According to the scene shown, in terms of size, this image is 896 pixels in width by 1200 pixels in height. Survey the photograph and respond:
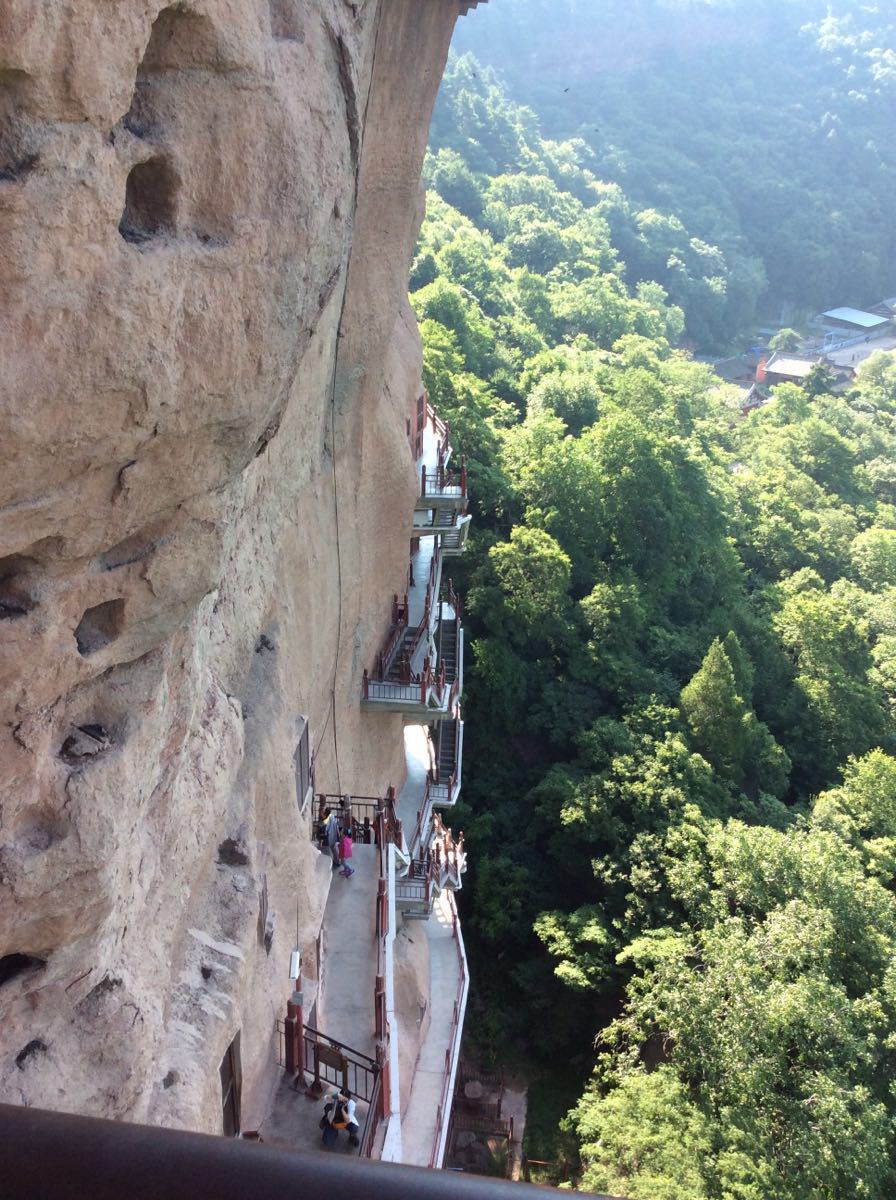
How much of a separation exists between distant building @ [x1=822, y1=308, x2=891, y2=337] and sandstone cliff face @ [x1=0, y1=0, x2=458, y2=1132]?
324 feet

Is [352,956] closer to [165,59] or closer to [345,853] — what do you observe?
[345,853]

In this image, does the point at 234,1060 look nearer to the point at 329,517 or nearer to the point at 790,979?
the point at 329,517

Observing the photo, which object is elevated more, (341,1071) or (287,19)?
(287,19)

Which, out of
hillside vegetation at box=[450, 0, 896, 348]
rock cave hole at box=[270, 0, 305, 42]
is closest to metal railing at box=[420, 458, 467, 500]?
rock cave hole at box=[270, 0, 305, 42]

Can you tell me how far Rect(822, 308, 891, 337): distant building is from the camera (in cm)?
9650

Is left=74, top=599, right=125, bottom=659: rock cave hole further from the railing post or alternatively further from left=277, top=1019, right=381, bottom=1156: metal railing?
the railing post

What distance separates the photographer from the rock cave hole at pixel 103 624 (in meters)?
6.28

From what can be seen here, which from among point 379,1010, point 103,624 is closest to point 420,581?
point 379,1010

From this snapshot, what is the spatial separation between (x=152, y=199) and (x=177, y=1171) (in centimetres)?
503

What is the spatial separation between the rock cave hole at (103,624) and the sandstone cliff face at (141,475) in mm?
14

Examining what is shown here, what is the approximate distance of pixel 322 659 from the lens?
14.5 metres

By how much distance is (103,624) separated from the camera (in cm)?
635

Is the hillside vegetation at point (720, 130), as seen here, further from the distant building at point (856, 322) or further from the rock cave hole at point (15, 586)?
the rock cave hole at point (15, 586)

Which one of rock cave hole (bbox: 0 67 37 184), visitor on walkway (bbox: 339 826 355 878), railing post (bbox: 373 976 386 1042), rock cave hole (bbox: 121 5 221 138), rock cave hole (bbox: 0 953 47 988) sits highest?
rock cave hole (bbox: 121 5 221 138)
